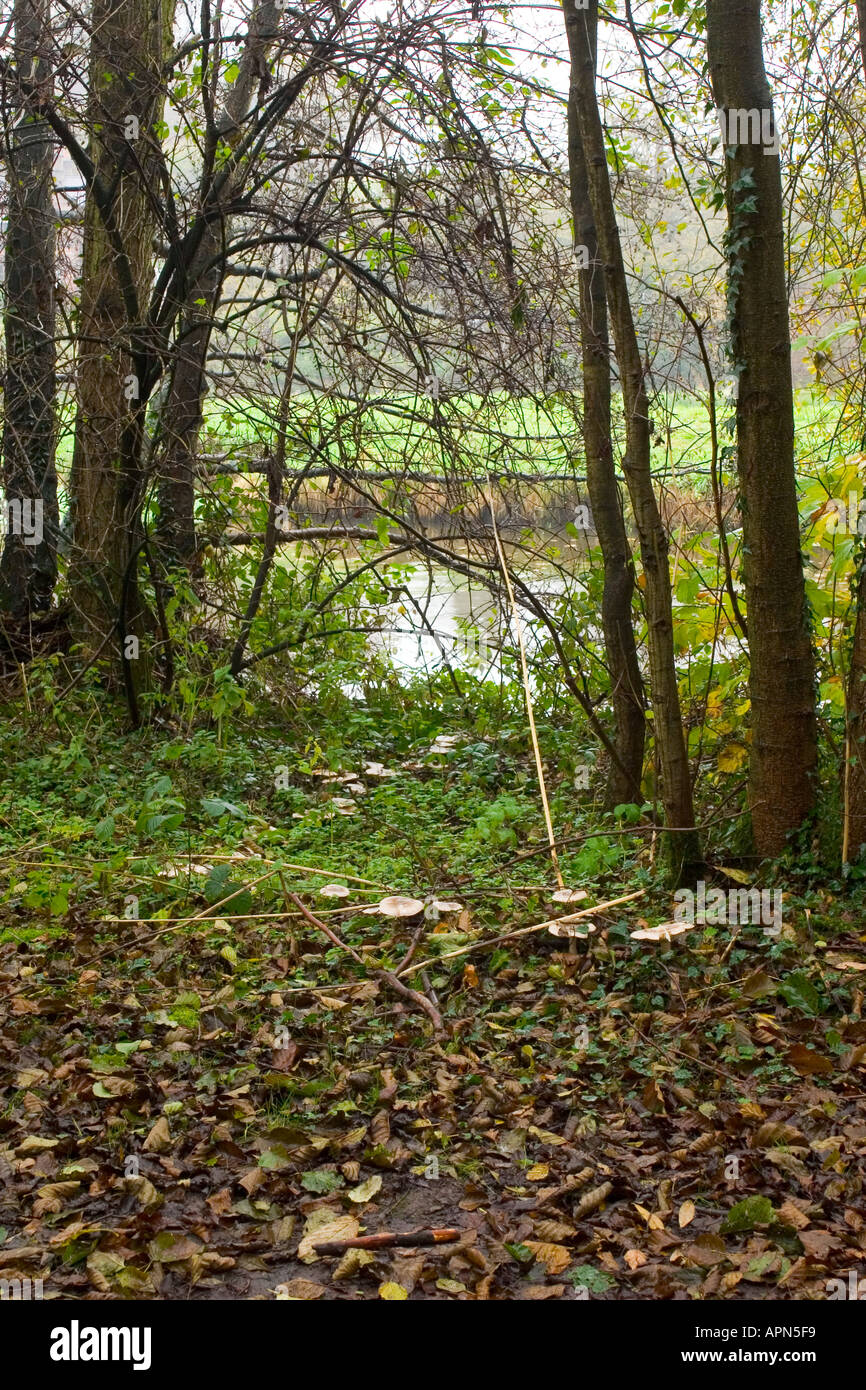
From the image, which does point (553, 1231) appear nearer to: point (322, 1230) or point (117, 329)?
point (322, 1230)

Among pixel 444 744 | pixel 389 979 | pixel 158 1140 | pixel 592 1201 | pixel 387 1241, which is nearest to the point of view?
pixel 387 1241

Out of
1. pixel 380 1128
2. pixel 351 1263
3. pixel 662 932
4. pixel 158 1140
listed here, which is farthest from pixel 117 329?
pixel 351 1263

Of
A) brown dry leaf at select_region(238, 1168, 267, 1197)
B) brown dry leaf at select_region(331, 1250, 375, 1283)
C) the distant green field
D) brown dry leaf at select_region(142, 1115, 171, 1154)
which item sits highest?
the distant green field

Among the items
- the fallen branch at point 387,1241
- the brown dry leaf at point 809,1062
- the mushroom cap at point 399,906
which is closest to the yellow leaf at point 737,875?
the brown dry leaf at point 809,1062

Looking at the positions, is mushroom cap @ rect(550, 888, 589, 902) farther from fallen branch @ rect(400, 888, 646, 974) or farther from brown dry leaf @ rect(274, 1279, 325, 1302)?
brown dry leaf @ rect(274, 1279, 325, 1302)

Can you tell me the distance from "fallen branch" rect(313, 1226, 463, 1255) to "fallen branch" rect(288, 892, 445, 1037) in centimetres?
93

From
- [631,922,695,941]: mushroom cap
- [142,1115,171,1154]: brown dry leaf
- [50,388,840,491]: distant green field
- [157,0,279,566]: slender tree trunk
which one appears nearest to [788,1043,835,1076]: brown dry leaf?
[631,922,695,941]: mushroom cap

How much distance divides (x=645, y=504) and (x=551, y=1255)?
8.03ft

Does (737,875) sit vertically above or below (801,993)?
above

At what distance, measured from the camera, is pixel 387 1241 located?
2.67 metres

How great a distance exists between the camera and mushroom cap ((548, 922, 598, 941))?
3.92 m

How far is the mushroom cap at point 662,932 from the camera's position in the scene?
142 inches

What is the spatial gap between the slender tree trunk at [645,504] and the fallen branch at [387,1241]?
6.22 feet

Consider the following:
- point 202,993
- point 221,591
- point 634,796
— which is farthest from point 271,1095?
point 221,591
